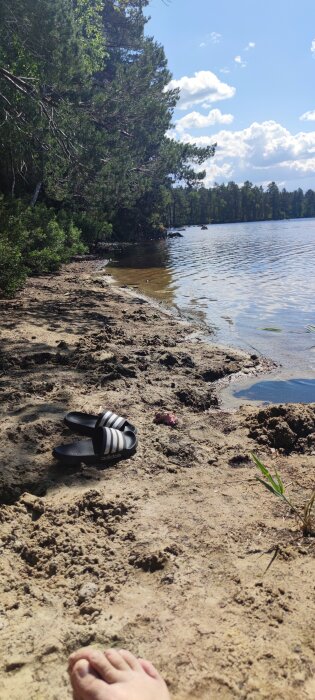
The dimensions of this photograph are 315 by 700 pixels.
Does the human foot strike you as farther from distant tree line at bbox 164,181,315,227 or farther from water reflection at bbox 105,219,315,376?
distant tree line at bbox 164,181,315,227

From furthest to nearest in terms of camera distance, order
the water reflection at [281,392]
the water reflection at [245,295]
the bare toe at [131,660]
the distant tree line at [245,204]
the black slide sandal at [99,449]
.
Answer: the distant tree line at [245,204]
the water reflection at [245,295]
the water reflection at [281,392]
the black slide sandal at [99,449]
the bare toe at [131,660]

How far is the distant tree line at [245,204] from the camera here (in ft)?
394

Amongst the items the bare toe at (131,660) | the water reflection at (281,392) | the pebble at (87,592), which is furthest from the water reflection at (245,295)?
the bare toe at (131,660)

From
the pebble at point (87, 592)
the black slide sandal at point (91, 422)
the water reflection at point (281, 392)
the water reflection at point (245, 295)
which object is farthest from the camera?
the water reflection at point (245, 295)

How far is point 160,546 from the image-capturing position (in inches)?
94.0

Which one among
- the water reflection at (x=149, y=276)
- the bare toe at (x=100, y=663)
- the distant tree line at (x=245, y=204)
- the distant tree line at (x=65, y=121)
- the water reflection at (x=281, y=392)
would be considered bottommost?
the water reflection at (x=281, y=392)

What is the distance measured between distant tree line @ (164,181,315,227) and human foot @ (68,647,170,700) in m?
109

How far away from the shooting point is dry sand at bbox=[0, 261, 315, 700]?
5.71ft

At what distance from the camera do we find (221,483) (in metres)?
3.13

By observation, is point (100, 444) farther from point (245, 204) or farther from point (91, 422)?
point (245, 204)

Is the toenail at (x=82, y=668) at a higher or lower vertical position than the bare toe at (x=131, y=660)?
higher

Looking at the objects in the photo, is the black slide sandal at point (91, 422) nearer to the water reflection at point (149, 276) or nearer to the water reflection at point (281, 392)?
the water reflection at point (281, 392)

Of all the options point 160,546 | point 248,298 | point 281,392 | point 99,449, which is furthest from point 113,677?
point 248,298

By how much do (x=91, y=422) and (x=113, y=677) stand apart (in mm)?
2208
